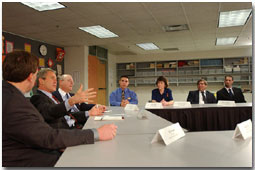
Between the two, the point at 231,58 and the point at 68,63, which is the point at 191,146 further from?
the point at 231,58

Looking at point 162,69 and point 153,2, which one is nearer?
point 153,2

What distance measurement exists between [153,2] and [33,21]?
254cm

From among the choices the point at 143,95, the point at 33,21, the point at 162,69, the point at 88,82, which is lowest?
the point at 143,95

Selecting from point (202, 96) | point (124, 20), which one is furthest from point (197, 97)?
point (124, 20)

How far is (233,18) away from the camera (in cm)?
418

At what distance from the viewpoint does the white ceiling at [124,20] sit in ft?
11.2

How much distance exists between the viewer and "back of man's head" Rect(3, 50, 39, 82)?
1087 millimetres

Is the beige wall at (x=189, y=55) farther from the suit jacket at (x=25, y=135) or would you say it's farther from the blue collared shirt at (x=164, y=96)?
the suit jacket at (x=25, y=135)

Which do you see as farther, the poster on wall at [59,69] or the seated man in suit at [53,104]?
the poster on wall at [59,69]

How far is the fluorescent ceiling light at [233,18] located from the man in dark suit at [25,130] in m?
3.86

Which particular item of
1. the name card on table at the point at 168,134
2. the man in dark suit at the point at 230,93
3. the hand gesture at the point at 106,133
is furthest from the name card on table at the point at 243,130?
the man in dark suit at the point at 230,93

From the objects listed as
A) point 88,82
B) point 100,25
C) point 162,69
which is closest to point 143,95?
point 162,69

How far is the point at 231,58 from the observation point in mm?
7898

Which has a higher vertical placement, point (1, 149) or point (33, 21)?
point (33, 21)
